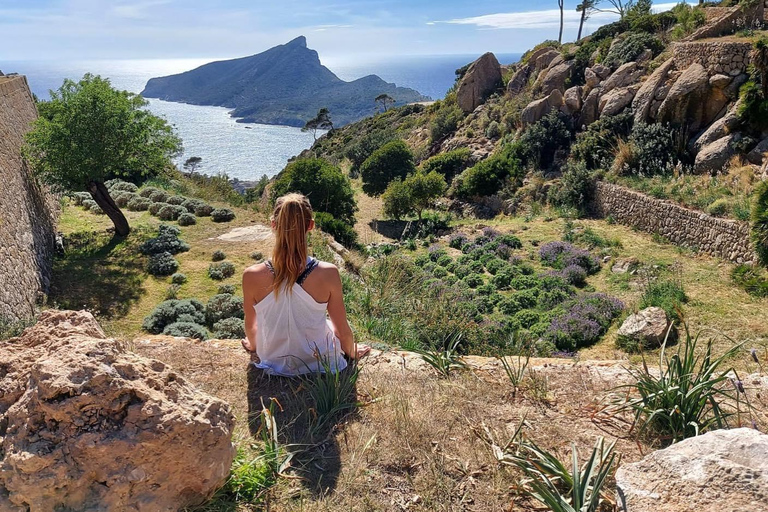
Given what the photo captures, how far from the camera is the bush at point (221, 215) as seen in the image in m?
15.9

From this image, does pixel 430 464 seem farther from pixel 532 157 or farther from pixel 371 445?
pixel 532 157

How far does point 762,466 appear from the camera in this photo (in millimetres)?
2295

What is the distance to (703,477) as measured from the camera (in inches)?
94.2

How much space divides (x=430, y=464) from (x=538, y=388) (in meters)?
1.53

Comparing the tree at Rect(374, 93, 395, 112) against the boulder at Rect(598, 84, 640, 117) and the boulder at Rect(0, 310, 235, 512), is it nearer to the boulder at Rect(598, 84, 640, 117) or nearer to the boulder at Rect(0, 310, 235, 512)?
the boulder at Rect(598, 84, 640, 117)

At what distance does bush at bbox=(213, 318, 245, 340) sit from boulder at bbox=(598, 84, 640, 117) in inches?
796

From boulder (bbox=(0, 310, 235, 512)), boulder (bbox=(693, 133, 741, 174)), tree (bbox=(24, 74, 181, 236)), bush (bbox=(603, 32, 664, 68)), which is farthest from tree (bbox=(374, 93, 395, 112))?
boulder (bbox=(0, 310, 235, 512))

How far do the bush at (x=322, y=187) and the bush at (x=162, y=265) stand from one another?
11.1m

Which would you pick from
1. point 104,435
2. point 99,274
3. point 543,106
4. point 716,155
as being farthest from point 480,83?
point 104,435

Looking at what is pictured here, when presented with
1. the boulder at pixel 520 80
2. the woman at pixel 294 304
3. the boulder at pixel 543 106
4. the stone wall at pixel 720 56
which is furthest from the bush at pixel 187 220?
the boulder at pixel 520 80

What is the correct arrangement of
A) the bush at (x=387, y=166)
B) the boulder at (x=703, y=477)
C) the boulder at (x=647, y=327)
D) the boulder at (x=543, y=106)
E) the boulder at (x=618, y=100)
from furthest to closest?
the bush at (x=387, y=166), the boulder at (x=543, y=106), the boulder at (x=618, y=100), the boulder at (x=647, y=327), the boulder at (x=703, y=477)

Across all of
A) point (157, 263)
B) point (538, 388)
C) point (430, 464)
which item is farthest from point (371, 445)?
point (157, 263)

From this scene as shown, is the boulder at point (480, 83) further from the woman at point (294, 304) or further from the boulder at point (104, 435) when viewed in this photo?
the boulder at point (104, 435)

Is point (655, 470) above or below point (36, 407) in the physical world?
below
